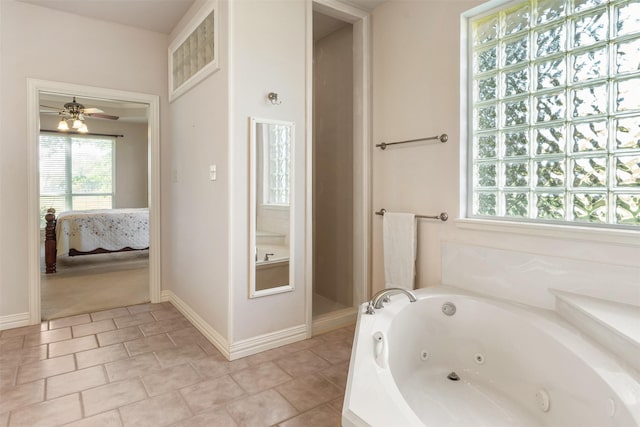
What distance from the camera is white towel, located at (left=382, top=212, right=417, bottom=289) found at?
8.62 feet

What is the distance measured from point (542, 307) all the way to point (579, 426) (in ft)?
2.18

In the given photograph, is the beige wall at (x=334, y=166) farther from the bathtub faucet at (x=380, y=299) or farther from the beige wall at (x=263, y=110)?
the bathtub faucet at (x=380, y=299)

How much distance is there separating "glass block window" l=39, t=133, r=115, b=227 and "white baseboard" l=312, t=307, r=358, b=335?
20.7ft

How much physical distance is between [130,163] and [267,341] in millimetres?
6471

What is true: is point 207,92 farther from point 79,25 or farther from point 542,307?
point 542,307

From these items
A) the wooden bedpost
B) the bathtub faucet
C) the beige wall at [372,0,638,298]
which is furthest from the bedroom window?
the bathtub faucet

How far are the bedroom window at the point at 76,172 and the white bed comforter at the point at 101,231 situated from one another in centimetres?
219

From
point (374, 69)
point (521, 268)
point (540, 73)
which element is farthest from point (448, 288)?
point (374, 69)

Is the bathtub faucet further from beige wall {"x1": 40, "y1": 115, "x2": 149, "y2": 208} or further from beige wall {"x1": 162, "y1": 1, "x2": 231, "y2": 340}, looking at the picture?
beige wall {"x1": 40, "y1": 115, "x2": 149, "y2": 208}

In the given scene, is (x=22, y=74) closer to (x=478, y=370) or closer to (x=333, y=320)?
(x=333, y=320)

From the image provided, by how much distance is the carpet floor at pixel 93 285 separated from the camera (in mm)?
3468

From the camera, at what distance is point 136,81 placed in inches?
134

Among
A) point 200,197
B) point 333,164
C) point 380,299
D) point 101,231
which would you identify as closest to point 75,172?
point 101,231

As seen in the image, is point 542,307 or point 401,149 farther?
point 401,149
